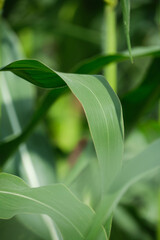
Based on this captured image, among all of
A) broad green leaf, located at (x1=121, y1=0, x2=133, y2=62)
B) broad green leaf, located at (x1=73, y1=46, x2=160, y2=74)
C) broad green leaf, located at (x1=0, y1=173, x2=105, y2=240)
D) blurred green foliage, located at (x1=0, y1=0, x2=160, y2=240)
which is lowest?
blurred green foliage, located at (x1=0, y1=0, x2=160, y2=240)

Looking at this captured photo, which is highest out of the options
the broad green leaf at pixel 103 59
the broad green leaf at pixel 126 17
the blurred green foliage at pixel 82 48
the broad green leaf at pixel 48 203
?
the broad green leaf at pixel 126 17

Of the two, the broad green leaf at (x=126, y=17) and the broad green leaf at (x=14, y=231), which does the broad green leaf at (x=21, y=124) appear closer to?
the broad green leaf at (x=14, y=231)

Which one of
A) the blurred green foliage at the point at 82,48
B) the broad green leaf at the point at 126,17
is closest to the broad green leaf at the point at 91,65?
the broad green leaf at the point at 126,17

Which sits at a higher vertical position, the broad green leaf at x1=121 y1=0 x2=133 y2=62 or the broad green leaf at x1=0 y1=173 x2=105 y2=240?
the broad green leaf at x1=121 y1=0 x2=133 y2=62

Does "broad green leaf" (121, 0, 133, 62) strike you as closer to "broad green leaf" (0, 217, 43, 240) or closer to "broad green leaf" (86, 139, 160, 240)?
"broad green leaf" (86, 139, 160, 240)

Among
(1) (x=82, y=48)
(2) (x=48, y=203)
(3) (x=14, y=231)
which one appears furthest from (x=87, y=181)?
(1) (x=82, y=48)

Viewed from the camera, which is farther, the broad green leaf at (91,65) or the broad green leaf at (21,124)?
the broad green leaf at (21,124)

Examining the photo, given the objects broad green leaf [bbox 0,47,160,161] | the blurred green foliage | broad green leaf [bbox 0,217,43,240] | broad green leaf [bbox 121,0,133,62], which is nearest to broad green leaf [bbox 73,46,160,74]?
broad green leaf [bbox 0,47,160,161]
